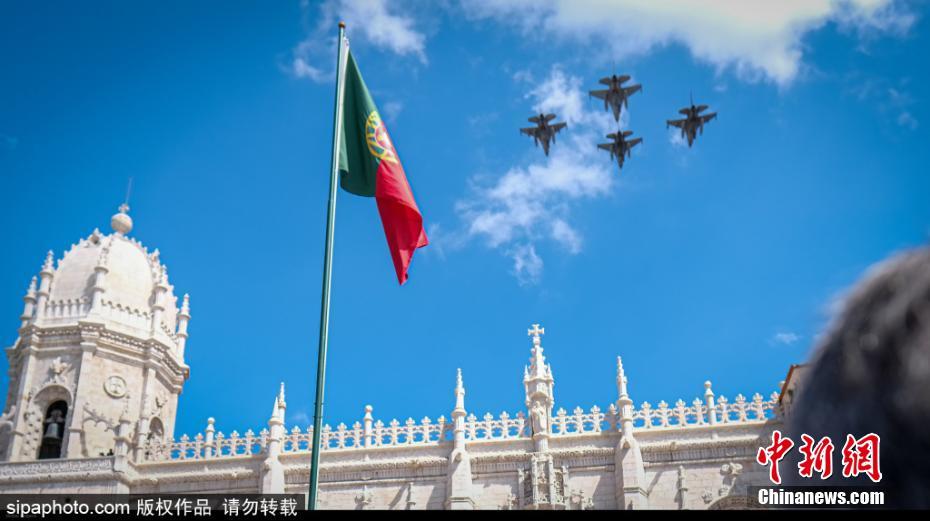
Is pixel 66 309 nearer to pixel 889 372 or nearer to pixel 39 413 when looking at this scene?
pixel 39 413

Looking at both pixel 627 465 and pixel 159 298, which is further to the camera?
pixel 159 298

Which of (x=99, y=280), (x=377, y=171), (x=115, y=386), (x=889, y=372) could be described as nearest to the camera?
(x=889, y=372)

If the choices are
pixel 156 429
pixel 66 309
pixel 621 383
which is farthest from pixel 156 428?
pixel 621 383

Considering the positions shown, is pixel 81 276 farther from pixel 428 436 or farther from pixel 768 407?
pixel 768 407

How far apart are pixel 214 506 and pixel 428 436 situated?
704 centimetres

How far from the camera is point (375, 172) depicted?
1708 cm

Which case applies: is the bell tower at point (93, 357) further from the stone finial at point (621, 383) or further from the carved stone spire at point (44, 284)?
the stone finial at point (621, 383)

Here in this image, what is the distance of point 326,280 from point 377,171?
3.21 m

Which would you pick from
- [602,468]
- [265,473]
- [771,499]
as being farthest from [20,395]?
[771,499]

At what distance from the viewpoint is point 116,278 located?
3631 cm

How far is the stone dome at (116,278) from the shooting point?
35.3 meters

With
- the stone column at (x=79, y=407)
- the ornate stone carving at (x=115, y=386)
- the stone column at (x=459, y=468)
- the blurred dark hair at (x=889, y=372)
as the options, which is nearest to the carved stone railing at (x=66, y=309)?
the stone column at (x=79, y=407)

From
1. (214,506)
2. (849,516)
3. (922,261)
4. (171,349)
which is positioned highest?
(171,349)

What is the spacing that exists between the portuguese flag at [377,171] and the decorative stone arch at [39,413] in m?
20.8
